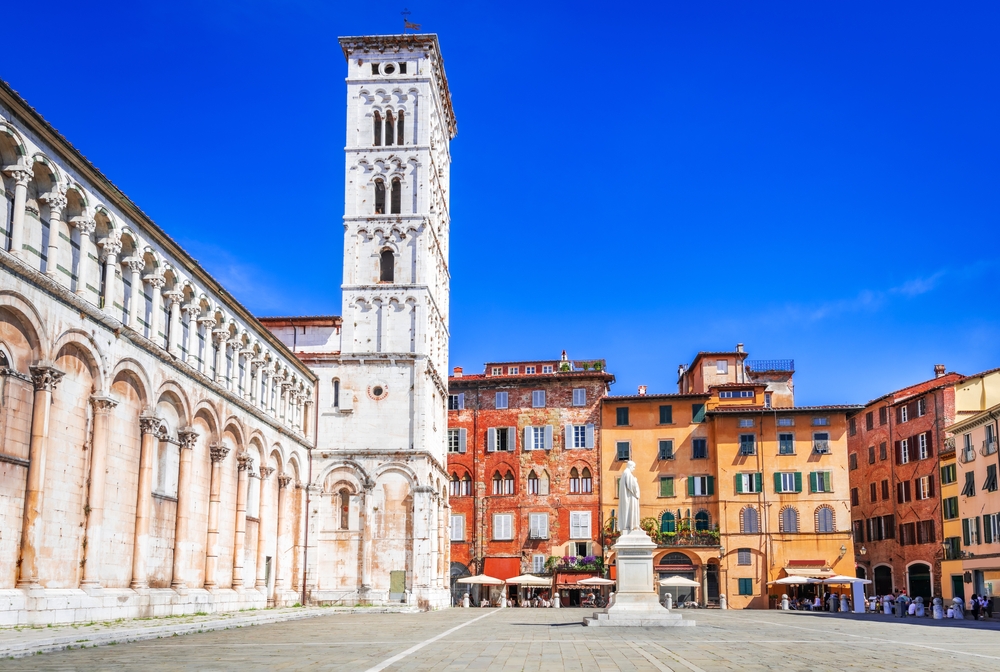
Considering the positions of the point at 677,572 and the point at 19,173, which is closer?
the point at 19,173

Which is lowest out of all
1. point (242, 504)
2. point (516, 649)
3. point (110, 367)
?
point (516, 649)

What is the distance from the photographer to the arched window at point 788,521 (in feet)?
229

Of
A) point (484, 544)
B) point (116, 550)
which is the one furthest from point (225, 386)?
point (484, 544)

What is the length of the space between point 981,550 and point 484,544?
3083 cm

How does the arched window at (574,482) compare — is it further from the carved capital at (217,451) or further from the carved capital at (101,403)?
the carved capital at (101,403)

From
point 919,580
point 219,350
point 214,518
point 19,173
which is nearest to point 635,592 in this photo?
point 214,518

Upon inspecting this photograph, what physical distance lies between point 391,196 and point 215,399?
21.2m

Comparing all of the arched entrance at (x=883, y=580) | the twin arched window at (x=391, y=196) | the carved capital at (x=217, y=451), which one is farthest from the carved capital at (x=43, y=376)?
the arched entrance at (x=883, y=580)

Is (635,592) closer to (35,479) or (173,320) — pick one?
(173,320)

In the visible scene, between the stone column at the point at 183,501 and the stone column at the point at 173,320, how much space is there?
277cm

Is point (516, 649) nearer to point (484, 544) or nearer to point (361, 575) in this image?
point (361, 575)

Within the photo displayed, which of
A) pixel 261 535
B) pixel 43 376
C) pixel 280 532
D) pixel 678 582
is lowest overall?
pixel 678 582

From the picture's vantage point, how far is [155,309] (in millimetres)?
34812

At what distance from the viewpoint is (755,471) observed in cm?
7069
